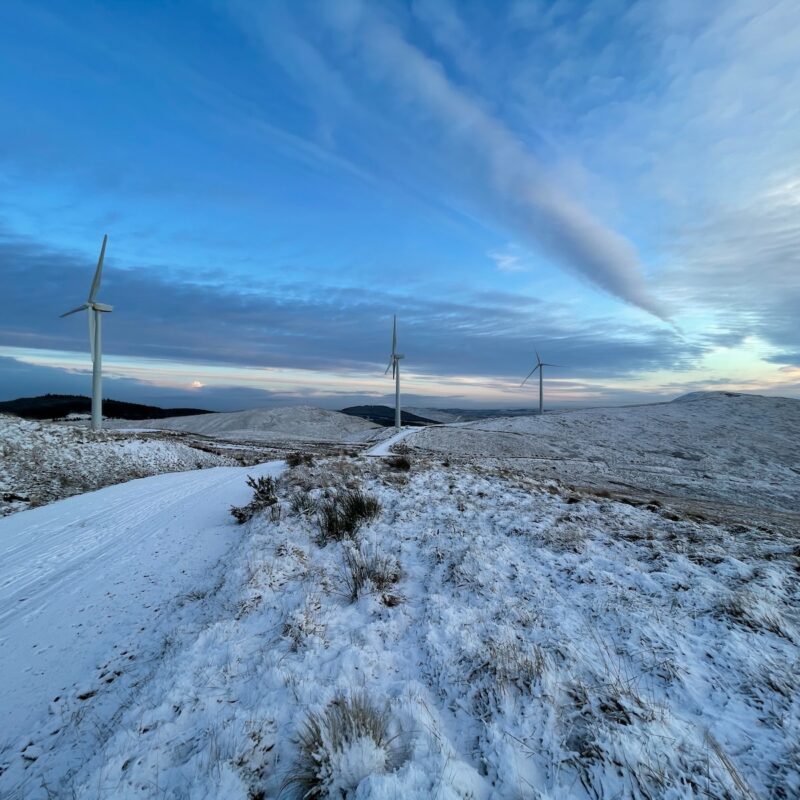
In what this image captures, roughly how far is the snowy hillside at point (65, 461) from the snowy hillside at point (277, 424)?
3973 cm

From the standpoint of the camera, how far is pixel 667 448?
41562 millimetres

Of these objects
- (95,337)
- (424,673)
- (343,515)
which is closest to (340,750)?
(424,673)

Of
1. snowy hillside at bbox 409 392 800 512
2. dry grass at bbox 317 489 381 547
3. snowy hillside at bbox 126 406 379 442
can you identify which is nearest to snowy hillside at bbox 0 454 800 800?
dry grass at bbox 317 489 381 547

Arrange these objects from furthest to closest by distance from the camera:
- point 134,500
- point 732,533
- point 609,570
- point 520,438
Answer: point 520,438 → point 134,500 → point 732,533 → point 609,570

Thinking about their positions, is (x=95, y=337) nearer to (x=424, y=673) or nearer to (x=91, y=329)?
(x=91, y=329)

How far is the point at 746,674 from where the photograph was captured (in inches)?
172

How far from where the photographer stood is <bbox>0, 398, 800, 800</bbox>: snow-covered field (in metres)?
3.35

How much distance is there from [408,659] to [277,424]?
71.7 metres

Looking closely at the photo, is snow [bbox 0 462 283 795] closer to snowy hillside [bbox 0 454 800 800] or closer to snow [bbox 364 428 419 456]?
snowy hillside [bbox 0 454 800 800]

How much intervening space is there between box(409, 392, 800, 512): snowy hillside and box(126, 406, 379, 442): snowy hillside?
27.5 m

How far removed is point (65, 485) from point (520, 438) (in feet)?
123

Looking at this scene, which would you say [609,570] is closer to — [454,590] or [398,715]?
[454,590]

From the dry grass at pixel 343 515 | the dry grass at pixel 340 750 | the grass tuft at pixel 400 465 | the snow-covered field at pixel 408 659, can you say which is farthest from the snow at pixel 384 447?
the dry grass at pixel 340 750

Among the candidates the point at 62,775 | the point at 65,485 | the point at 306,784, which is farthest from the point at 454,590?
the point at 65,485
